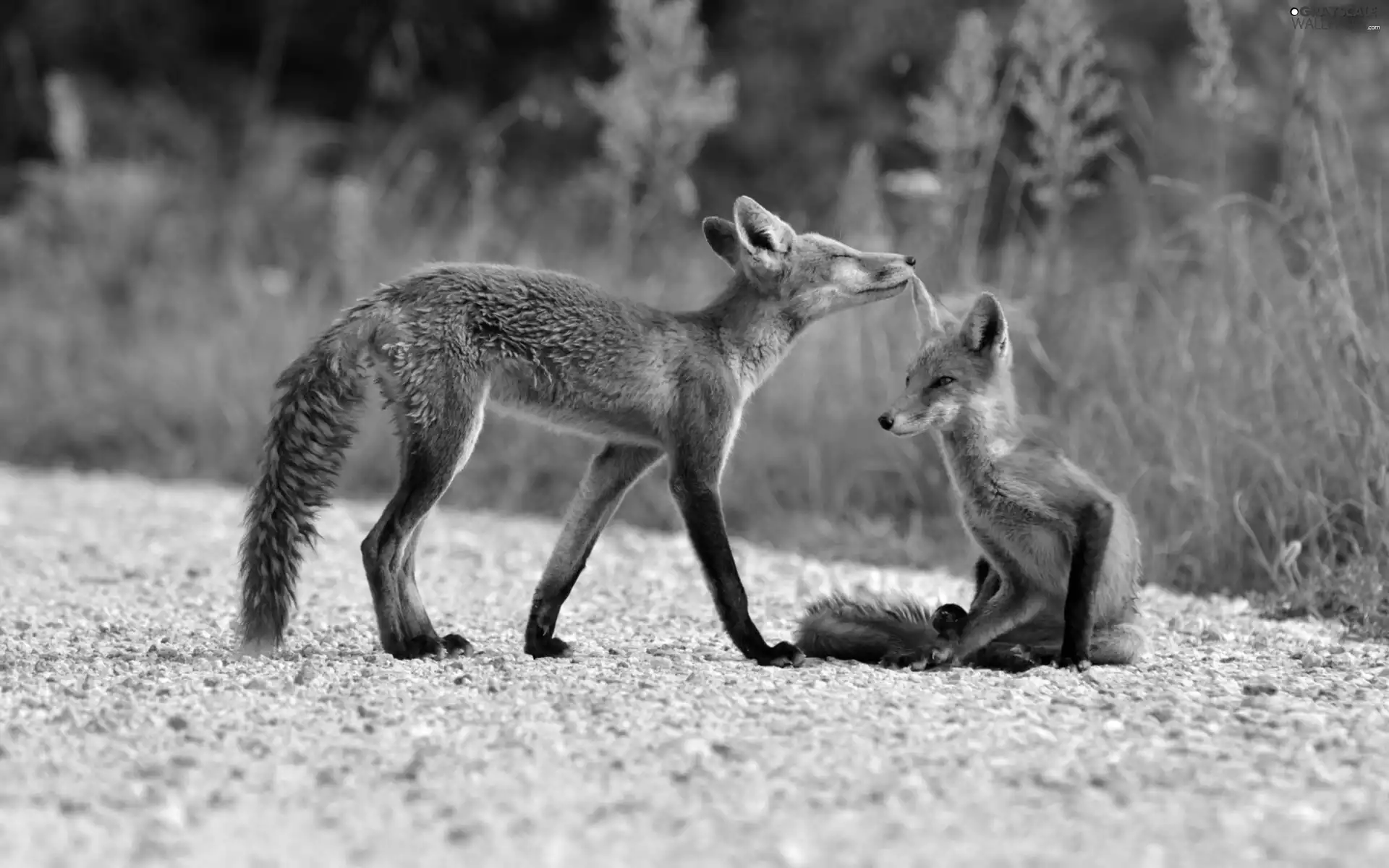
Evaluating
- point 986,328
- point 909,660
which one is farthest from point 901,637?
point 986,328

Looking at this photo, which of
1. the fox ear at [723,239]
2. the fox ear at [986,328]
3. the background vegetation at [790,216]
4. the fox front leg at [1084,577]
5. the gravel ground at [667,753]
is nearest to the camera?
the gravel ground at [667,753]

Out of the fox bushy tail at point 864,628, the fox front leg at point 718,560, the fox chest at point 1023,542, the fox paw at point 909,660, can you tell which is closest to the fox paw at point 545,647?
the fox front leg at point 718,560

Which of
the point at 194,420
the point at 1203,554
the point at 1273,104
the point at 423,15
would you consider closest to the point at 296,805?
the point at 1203,554

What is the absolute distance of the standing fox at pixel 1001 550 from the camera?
4.93 m

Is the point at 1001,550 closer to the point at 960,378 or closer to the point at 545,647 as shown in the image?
the point at 960,378

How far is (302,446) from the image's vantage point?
5074 mm

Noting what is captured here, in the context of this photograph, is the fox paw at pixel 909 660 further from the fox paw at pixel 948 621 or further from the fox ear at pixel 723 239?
the fox ear at pixel 723 239

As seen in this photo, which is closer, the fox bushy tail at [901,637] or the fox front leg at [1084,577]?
the fox front leg at [1084,577]

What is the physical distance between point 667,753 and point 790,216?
11464 millimetres

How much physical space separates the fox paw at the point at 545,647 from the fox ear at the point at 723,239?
1.64 m

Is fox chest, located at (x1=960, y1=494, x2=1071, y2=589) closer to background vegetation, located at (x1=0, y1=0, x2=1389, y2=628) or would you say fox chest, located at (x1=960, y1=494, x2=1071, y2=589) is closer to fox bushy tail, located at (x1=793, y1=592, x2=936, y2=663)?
fox bushy tail, located at (x1=793, y1=592, x2=936, y2=663)

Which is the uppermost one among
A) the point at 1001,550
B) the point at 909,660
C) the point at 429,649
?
the point at 1001,550

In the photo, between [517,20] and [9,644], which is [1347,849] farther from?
[517,20]

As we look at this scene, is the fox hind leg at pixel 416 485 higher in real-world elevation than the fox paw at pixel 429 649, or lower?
higher
